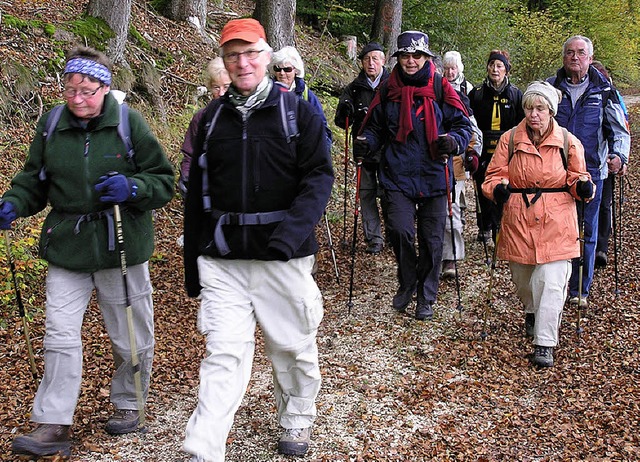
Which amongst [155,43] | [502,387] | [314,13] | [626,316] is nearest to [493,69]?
[626,316]

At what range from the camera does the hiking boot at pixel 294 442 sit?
4.52 metres

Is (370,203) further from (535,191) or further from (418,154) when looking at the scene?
(535,191)

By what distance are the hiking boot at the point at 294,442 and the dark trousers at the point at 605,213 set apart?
17.7ft

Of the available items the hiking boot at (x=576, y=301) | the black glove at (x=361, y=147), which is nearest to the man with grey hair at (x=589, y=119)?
the hiking boot at (x=576, y=301)

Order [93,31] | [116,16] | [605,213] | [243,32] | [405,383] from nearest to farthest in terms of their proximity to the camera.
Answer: [243,32]
[405,383]
[605,213]
[93,31]
[116,16]

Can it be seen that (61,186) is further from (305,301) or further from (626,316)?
(626,316)

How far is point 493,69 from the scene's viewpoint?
8.85 m

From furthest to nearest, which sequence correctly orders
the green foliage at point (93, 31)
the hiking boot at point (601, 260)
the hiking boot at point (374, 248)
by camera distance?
the green foliage at point (93, 31) < the hiking boot at point (374, 248) < the hiking boot at point (601, 260)

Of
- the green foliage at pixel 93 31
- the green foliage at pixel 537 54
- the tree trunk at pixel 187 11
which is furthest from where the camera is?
the green foliage at pixel 537 54

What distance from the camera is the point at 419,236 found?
7.09m

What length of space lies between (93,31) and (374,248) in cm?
536

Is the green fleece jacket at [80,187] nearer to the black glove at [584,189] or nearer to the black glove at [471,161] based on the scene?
the black glove at [584,189]

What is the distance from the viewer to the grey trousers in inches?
172

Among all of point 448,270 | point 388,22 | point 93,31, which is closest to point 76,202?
point 448,270
